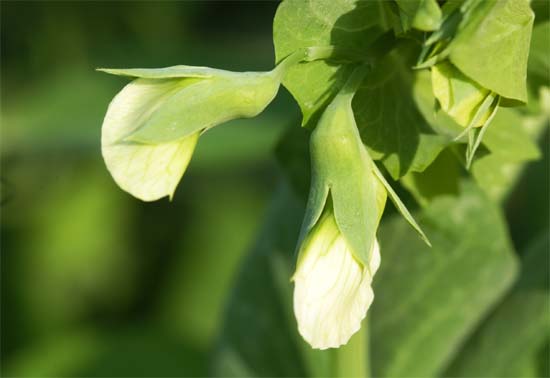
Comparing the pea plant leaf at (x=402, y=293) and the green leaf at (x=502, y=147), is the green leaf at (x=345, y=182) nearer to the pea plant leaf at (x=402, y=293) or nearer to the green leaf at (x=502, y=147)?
the green leaf at (x=502, y=147)

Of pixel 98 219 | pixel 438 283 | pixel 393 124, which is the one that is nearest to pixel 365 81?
pixel 393 124

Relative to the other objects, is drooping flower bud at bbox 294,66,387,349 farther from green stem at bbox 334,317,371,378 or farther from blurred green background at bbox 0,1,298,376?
blurred green background at bbox 0,1,298,376

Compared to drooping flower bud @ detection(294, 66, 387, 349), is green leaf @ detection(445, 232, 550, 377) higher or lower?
lower

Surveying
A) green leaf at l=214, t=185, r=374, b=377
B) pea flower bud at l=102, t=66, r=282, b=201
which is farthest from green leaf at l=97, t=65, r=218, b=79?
green leaf at l=214, t=185, r=374, b=377

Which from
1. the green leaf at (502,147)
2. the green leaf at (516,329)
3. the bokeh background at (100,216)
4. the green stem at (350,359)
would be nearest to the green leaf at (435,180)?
the green leaf at (502,147)

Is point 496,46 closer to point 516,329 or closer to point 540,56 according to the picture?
point 540,56
